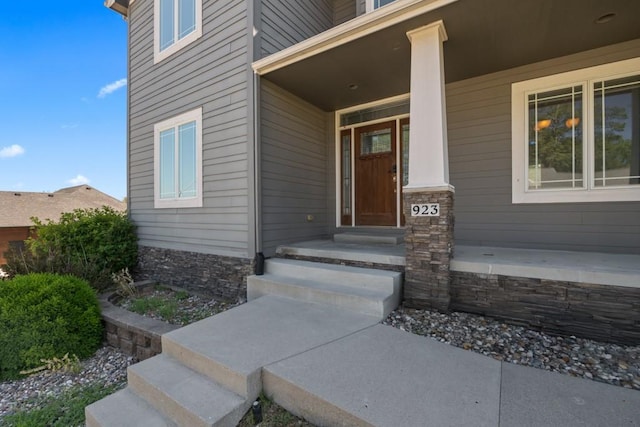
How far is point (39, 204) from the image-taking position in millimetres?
17766

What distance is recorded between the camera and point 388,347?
7.87 feet

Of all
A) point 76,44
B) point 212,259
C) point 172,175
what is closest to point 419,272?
point 212,259

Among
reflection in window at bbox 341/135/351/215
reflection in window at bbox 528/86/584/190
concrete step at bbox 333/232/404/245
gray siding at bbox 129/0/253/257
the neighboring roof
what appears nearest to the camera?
reflection in window at bbox 528/86/584/190

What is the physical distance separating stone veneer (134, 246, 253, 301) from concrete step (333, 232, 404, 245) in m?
1.70

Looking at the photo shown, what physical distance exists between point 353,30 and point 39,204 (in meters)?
22.5

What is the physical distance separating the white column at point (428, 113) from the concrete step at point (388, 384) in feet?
5.45

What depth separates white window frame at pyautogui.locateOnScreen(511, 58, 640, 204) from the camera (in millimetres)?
3577

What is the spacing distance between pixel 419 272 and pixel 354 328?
0.98 metres

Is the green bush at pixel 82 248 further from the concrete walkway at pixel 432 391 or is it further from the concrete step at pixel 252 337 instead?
the concrete walkway at pixel 432 391

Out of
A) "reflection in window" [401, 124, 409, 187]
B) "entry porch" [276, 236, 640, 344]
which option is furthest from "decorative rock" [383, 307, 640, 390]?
"reflection in window" [401, 124, 409, 187]

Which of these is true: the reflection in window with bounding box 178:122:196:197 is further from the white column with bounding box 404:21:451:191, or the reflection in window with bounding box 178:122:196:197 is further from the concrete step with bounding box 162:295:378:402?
the white column with bounding box 404:21:451:191

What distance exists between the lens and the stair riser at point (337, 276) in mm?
3223

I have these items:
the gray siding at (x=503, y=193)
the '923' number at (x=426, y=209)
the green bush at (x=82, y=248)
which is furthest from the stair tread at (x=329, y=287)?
the green bush at (x=82, y=248)

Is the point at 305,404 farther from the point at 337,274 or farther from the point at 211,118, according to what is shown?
the point at 211,118
